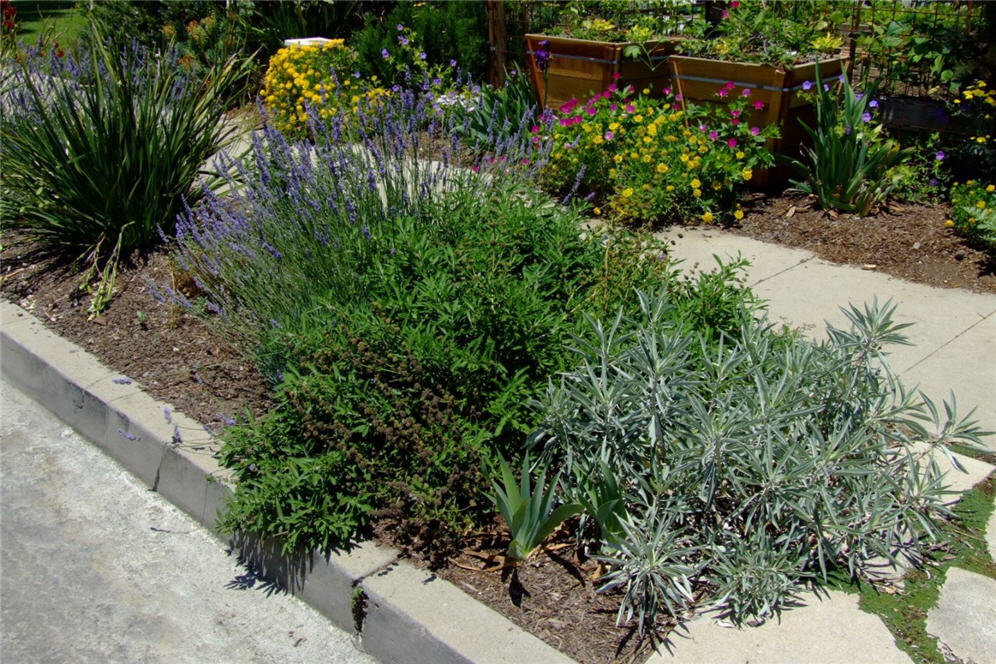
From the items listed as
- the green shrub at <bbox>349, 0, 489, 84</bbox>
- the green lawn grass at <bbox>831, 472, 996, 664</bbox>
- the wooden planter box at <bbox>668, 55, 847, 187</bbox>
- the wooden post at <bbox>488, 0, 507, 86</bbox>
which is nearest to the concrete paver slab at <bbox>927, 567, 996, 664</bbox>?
the green lawn grass at <bbox>831, 472, 996, 664</bbox>

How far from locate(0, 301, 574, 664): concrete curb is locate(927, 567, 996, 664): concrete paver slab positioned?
1.17 m

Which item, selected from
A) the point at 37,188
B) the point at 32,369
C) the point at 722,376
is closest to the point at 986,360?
the point at 722,376

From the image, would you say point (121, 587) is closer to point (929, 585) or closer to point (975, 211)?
point (929, 585)

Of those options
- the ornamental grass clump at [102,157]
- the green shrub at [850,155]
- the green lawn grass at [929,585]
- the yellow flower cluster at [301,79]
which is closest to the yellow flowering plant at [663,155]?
the green shrub at [850,155]

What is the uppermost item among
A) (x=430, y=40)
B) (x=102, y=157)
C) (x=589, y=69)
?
(x=430, y=40)

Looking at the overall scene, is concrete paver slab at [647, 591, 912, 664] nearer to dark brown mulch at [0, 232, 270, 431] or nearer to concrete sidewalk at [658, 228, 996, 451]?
concrete sidewalk at [658, 228, 996, 451]

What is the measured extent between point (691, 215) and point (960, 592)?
144 inches

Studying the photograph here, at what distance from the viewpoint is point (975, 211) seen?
5.38 metres

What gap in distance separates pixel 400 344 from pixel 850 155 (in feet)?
12.7

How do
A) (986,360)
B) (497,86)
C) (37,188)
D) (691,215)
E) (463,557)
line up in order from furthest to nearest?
(497,86), (691,215), (37,188), (986,360), (463,557)

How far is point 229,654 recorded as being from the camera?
3.14 metres

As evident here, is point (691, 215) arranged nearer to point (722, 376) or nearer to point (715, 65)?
point (715, 65)

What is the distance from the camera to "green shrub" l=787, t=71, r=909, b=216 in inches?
236

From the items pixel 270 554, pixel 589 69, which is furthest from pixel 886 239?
pixel 270 554
